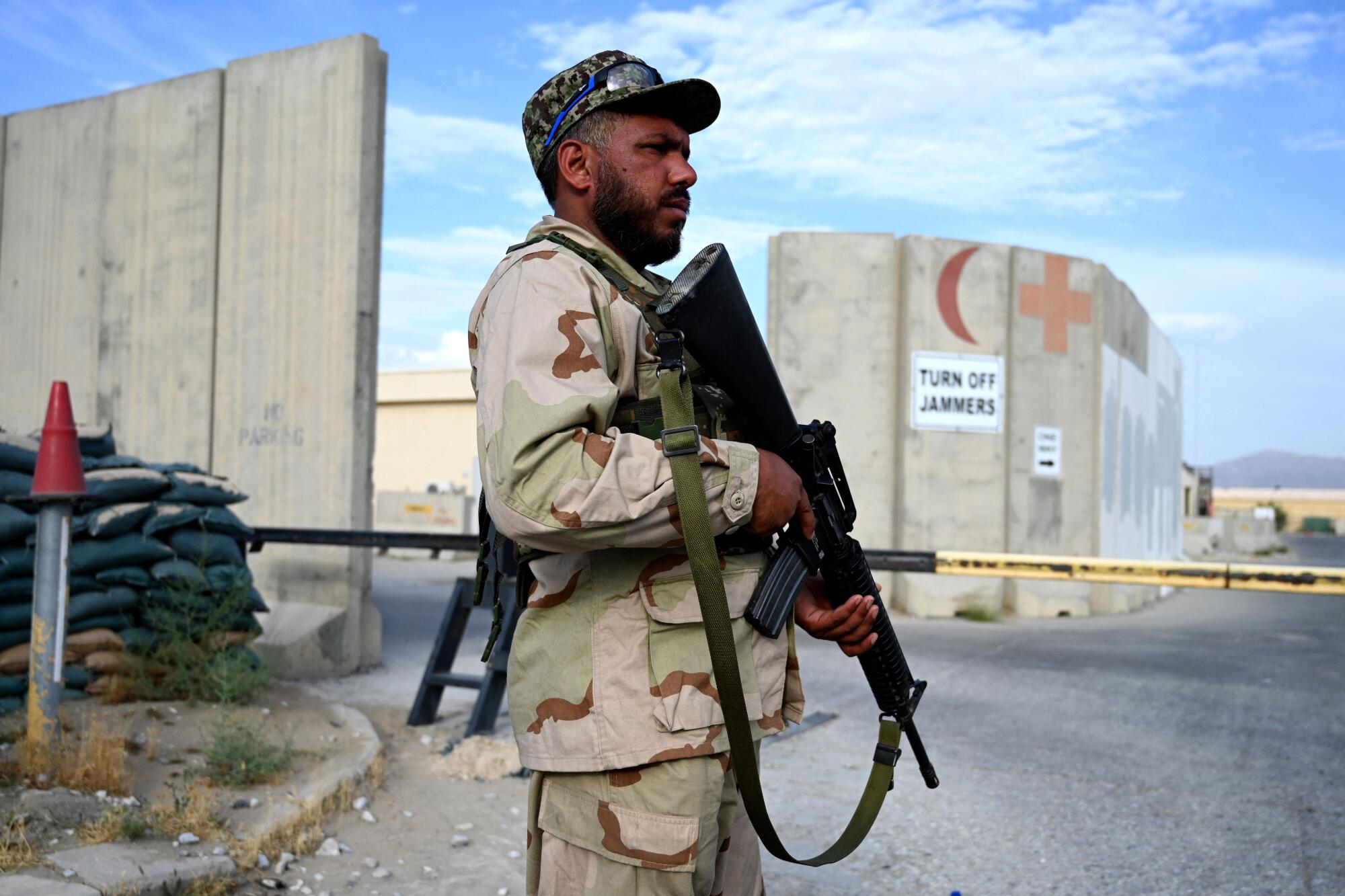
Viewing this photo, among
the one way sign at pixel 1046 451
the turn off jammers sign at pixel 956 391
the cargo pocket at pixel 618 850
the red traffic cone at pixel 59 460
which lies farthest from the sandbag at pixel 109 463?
the one way sign at pixel 1046 451

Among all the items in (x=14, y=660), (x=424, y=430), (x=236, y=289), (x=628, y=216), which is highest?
(x=424, y=430)

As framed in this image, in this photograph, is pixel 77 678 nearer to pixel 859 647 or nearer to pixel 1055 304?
pixel 859 647

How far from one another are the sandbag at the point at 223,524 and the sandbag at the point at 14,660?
2.98 ft

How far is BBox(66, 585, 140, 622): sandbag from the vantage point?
4285mm

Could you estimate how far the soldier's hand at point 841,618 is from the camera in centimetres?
184

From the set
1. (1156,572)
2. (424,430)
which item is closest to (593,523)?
(1156,572)

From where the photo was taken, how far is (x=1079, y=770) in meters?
4.37

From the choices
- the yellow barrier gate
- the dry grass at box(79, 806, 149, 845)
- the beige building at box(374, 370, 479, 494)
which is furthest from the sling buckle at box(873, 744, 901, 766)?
the beige building at box(374, 370, 479, 494)

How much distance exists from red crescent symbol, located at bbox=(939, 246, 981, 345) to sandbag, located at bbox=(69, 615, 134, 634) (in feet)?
26.5

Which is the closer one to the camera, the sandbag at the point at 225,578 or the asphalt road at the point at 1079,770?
the asphalt road at the point at 1079,770

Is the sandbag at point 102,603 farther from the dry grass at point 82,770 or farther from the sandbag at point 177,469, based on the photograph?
the dry grass at point 82,770

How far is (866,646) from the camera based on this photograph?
1.94 metres

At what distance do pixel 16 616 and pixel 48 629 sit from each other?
0.89 m

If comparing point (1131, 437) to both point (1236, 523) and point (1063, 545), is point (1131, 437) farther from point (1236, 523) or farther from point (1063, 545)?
point (1236, 523)
